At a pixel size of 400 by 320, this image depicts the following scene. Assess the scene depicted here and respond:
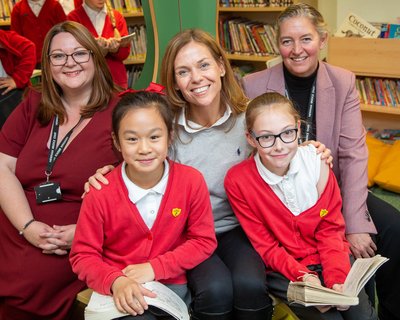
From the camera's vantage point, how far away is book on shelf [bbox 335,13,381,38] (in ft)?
11.0

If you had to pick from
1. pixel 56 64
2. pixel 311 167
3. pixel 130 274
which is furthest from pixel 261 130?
pixel 56 64

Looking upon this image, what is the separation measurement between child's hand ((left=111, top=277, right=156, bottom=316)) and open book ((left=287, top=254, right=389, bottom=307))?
1.36ft

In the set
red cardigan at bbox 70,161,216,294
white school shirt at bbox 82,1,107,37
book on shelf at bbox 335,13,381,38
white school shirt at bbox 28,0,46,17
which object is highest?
white school shirt at bbox 28,0,46,17

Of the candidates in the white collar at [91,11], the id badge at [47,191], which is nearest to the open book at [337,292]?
the id badge at [47,191]

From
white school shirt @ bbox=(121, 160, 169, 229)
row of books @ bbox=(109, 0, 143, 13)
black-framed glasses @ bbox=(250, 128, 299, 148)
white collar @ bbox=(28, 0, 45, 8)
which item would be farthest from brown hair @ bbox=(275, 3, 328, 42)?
row of books @ bbox=(109, 0, 143, 13)

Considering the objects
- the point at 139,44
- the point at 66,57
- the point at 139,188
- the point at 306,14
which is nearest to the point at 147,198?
the point at 139,188

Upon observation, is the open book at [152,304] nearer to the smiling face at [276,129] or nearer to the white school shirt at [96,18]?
the smiling face at [276,129]

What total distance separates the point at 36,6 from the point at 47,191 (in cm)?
222

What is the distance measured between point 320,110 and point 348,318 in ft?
2.58

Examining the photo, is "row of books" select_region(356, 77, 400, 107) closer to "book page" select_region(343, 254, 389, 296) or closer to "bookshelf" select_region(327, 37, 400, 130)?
"bookshelf" select_region(327, 37, 400, 130)

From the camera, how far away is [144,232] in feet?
4.90

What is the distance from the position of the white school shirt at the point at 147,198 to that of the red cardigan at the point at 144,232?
18 millimetres

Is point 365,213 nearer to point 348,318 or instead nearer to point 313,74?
point 348,318

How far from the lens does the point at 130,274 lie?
1.43 meters
